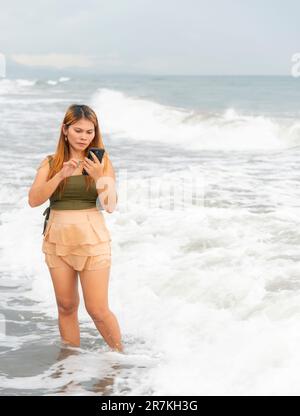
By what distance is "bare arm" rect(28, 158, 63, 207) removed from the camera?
14.8ft

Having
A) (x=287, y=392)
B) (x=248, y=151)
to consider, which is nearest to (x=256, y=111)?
(x=248, y=151)

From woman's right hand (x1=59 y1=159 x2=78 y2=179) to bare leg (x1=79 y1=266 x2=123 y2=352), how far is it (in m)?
0.75

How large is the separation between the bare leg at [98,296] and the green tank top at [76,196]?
49cm

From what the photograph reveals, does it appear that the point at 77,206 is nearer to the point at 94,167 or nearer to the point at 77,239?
the point at 77,239

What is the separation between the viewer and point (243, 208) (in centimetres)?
1054

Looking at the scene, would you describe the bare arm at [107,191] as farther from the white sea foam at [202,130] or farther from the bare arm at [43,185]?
the white sea foam at [202,130]

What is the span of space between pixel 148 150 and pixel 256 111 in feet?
75.1

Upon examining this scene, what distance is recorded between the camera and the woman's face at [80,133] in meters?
4.62

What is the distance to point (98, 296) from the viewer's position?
4.87m

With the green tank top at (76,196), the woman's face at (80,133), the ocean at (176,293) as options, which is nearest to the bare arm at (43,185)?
the green tank top at (76,196)

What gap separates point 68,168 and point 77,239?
1.78 ft

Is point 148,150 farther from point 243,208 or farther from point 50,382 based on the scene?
point 50,382

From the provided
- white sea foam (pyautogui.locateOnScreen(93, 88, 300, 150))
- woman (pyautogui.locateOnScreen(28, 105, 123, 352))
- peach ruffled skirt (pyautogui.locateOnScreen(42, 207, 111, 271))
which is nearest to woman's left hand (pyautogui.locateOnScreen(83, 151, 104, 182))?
woman (pyautogui.locateOnScreen(28, 105, 123, 352))

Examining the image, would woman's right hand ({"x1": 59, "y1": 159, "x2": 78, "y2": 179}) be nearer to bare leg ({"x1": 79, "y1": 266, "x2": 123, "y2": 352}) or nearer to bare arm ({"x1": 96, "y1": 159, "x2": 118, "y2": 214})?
bare arm ({"x1": 96, "y1": 159, "x2": 118, "y2": 214})
